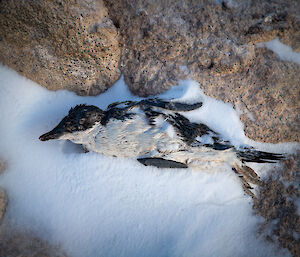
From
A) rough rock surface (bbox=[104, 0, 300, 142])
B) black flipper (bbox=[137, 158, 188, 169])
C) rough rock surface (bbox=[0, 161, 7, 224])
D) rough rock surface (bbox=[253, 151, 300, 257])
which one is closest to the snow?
rough rock surface (bbox=[104, 0, 300, 142])

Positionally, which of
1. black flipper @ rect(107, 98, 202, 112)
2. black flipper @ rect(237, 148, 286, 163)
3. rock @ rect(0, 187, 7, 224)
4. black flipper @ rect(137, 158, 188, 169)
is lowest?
rock @ rect(0, 187, 7, 224)

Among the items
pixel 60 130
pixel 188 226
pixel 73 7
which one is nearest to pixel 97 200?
pixel 60 130

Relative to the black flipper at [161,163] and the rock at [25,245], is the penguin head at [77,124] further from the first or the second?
the rock at [25,245]

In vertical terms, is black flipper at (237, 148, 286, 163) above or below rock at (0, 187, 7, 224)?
above

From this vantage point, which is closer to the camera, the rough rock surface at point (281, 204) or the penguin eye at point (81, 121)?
the penguin eye at point (81, 121)

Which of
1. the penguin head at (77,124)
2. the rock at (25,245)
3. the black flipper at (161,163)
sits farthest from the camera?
the rock at (25,245)

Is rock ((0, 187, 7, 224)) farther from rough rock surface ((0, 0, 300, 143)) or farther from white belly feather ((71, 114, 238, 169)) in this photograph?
rough rock surface ((0, 0, 300, 143))

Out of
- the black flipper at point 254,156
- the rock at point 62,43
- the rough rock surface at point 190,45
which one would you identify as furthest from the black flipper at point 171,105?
the black flipper at point 254,156
